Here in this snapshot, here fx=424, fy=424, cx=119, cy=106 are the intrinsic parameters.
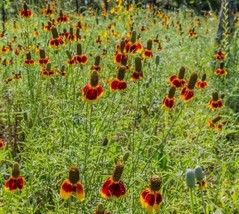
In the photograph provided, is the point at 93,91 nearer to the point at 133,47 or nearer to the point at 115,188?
the point at 115,188

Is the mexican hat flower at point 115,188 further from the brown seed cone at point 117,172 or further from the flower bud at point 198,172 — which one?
the flower bud at point 198,172

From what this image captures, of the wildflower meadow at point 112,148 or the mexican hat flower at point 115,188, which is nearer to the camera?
the mexican hat flower at point 115,188

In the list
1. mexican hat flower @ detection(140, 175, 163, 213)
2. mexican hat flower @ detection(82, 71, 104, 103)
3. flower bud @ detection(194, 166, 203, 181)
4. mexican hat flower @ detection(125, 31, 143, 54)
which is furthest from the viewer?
mexican hat flower @ detection(125, 31, 143, 54)

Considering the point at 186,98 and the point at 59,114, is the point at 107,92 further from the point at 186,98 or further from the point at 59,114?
the point at 186,98

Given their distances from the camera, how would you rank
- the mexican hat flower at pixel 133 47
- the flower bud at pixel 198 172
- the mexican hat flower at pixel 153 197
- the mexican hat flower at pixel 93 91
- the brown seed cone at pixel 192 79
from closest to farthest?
the mexican hat flower at pixel 153 197, the flower bud at pixel 198 172, the mexican hat flower at pixel 93 91, the brown seed cone at pixel 192 79, the mexican hat flower at pixel 133 47

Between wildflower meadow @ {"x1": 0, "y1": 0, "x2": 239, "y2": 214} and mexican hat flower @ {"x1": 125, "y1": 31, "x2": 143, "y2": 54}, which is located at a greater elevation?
mexican hat flower @ {"x1": 125, "y1": 31, "x2": 143, "y2": 54}

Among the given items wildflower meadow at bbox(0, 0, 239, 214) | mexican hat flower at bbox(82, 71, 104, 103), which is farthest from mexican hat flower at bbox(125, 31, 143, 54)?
mexican hat flower at bbox(82, 71, 104, 103)

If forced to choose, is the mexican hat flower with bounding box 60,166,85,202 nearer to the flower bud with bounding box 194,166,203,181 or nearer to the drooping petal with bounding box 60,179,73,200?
the drooping petal with bounding box 60,179,73,200

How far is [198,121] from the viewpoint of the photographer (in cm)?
324

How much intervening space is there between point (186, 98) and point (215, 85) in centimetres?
199

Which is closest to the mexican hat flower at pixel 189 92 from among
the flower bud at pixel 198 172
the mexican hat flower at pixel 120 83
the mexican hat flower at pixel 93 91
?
the mexican hat flower at pixel 120 83

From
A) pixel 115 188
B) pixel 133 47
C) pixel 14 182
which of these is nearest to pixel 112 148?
pixel 133 47

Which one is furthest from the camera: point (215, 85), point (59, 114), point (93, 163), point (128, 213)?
point (215, 85)

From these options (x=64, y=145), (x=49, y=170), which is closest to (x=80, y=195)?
(x=49, y=170)
